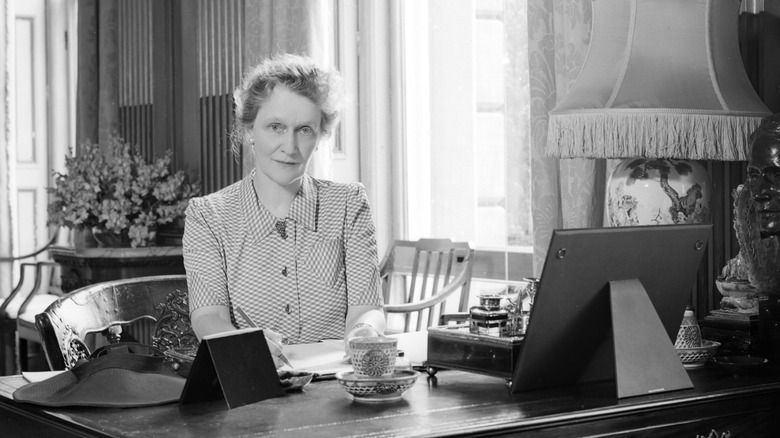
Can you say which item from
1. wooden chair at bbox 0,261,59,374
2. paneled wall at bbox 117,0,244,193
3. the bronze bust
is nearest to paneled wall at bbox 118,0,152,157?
paneled wall at bbox 117,0,244,193

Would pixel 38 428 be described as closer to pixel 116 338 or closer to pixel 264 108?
pixel 116 338

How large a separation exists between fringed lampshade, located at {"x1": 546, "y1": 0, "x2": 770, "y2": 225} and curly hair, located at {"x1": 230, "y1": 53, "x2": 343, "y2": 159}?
28.7 inches

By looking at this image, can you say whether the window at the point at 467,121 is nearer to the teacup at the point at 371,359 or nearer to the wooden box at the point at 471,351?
the wooden box at the point at 471,351

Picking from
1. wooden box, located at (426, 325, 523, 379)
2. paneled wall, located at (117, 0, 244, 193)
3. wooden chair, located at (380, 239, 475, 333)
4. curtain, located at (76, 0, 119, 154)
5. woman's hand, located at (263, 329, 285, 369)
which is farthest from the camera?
curtain, located at (76, 0, 119, 154)

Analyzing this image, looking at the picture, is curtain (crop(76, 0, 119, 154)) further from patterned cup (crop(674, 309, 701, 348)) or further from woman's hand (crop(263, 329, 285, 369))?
patterned cup (crop(674, 309, 701, 348))

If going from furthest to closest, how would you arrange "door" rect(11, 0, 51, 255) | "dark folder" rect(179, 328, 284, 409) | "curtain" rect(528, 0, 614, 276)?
"door" rect(11, 0, 51, 255)
"curtain" rect(528, 0, 614, 276)
"dark folder" rect(179, 328, 284, 409)

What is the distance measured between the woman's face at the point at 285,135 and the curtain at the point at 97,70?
11.8 feet

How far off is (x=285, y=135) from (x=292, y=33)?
191 centimetres

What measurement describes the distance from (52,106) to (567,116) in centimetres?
542

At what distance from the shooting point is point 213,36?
522 centimetres

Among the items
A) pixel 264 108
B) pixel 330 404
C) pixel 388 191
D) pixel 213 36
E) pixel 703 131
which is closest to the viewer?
pixel 330 404

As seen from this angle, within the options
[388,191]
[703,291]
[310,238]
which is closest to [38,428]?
[310,238]

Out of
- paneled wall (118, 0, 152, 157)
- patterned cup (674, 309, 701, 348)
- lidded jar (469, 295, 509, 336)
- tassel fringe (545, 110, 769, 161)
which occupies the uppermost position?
paneled wall (118, 0, 152, 157)

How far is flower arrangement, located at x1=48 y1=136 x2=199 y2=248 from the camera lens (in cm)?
499
